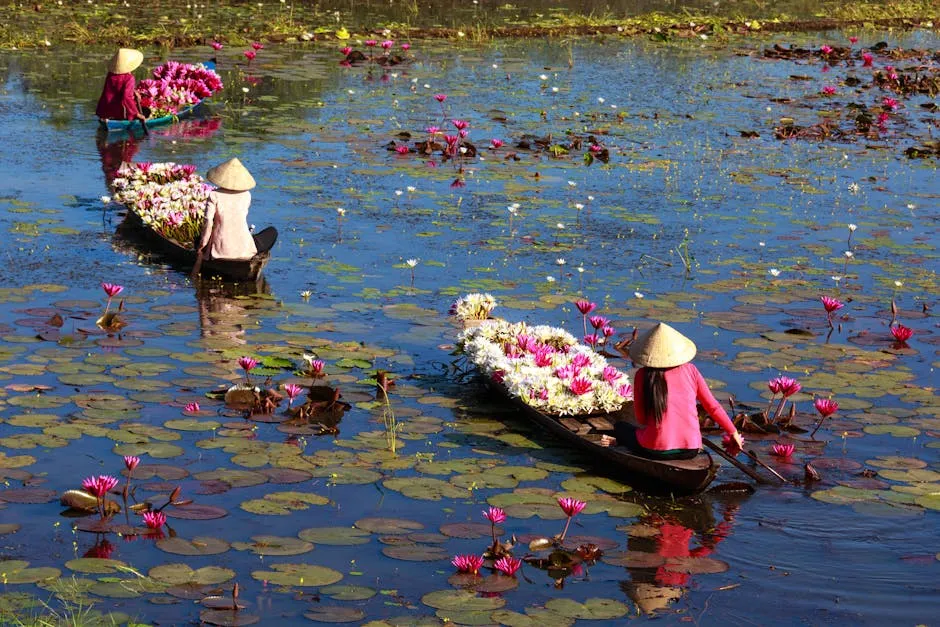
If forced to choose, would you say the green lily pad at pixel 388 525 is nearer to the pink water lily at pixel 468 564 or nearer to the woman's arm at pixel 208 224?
the pink water lily at pixel 468 564

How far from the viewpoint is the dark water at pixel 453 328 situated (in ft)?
23.5

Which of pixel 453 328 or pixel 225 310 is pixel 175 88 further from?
A: pixel 453 328

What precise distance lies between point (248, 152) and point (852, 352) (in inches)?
378

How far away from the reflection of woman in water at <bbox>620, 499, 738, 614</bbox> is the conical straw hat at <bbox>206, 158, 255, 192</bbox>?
5962mm

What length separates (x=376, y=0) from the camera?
34312 millimetres

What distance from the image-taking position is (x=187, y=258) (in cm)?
1272

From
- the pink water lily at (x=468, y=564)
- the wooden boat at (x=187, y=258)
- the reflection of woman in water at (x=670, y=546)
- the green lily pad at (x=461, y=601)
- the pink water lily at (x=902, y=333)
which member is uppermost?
the wooden boat at (x=187, y=258)

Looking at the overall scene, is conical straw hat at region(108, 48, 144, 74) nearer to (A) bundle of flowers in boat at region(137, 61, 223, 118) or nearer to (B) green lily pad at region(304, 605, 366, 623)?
(A) bundle of flowers in boat at region(137, 61, 223, 118)

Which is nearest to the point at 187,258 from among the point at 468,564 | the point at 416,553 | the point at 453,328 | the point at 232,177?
the point at 232,177

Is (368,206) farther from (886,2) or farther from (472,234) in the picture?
(886,2)

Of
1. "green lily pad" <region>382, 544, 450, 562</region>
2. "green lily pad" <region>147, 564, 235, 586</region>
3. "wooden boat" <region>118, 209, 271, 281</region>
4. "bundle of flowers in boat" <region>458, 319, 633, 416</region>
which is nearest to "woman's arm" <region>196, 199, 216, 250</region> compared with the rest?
"wooden boat" <region>118, 209, 271, 281</region>

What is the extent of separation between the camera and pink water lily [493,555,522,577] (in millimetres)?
6895

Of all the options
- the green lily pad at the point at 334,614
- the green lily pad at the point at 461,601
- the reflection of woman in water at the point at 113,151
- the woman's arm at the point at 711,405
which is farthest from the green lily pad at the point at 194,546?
the reflection of woman in water at the point at 113,151

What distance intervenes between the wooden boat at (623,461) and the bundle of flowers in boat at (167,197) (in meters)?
5.20
